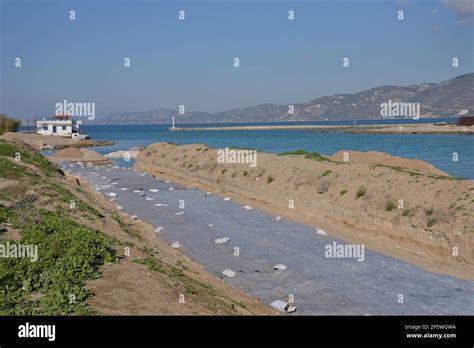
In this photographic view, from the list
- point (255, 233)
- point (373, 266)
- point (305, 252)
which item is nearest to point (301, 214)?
point (255, 233)

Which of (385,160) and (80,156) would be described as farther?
(80,156)

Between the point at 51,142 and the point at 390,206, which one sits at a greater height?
the point at 51,142

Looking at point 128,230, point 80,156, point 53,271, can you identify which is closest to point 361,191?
point 128,230

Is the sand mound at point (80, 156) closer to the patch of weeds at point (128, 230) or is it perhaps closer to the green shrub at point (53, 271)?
the patch of weeds at point (128, 230)

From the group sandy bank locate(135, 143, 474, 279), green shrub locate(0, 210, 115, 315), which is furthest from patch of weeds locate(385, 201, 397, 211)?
green shrub locate(0, 210, 115, 315)

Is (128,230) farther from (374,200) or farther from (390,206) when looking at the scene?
(390,206)

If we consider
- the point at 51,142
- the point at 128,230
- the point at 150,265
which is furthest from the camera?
the point at 51,142
